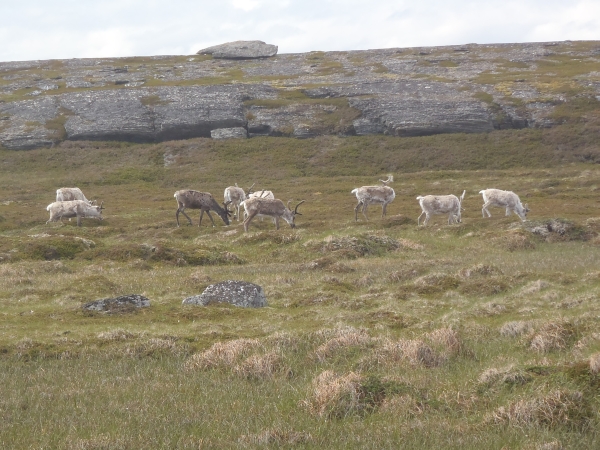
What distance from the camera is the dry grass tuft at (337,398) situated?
364 inches

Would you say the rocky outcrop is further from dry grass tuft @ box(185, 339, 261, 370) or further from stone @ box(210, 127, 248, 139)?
dry grass tuft @ box(185, 339, 261, 370)

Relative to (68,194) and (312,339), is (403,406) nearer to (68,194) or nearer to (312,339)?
(312,339)

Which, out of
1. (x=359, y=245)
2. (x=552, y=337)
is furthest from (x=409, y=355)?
(x=359, y=245)

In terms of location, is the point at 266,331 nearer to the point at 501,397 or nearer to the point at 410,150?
the point at 501,397

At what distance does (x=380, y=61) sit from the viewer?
133250 mm

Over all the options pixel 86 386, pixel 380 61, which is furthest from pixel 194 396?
pixel 380 61

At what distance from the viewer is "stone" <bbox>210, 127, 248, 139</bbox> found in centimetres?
9350

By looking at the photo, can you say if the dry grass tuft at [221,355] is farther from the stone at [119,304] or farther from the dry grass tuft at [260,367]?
the stone at [119,304]

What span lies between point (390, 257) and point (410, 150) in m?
58.1

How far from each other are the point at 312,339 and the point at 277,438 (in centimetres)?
514

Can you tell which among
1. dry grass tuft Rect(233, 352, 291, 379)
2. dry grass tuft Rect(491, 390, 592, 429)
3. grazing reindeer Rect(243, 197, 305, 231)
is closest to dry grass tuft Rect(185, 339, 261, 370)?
dry grass tuft Rect(233, 352, 291, 379)

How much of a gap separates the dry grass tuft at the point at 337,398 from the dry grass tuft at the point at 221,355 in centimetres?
258

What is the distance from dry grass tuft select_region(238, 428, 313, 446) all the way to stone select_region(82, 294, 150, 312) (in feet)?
31.6

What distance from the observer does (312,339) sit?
13.3m
